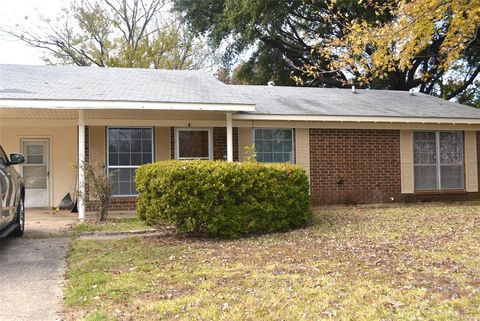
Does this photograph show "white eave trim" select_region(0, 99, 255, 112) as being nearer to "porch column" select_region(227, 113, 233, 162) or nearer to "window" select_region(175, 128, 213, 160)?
"porch column" select_region(227, 113, 233, 162)

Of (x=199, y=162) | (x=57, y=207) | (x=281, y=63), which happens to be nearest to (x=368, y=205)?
(x=199, y=162)

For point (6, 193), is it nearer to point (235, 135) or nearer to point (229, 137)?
point (229, 137)

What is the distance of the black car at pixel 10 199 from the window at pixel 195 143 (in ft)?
17.2

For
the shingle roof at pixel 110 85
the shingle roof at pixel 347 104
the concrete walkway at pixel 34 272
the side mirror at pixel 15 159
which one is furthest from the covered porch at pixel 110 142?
the side mirror at pixel 15 159

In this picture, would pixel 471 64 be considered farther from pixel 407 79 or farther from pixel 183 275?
pixel 183 275

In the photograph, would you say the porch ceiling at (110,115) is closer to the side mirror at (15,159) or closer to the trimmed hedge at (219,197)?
the trimmed hedge at (219,197)

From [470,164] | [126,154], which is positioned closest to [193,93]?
[126,154]

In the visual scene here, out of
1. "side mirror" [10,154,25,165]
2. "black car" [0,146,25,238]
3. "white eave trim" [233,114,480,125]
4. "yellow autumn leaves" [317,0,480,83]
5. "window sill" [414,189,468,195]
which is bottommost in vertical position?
"window sill" [414,189,468,195]

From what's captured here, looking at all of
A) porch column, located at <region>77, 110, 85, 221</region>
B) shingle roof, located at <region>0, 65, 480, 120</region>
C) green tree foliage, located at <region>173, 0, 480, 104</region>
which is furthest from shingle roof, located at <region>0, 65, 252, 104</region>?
green tree foliage, located at <region>173, 0, 480, 104</region>

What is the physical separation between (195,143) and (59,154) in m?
3.86

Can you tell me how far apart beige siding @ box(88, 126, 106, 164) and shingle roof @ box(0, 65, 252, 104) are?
127 cm

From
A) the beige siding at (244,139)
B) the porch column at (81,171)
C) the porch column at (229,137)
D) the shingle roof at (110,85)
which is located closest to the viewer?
the porch column at (81,171)

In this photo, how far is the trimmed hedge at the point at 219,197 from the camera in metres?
8.52

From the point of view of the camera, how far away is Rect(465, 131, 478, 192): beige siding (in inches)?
600
